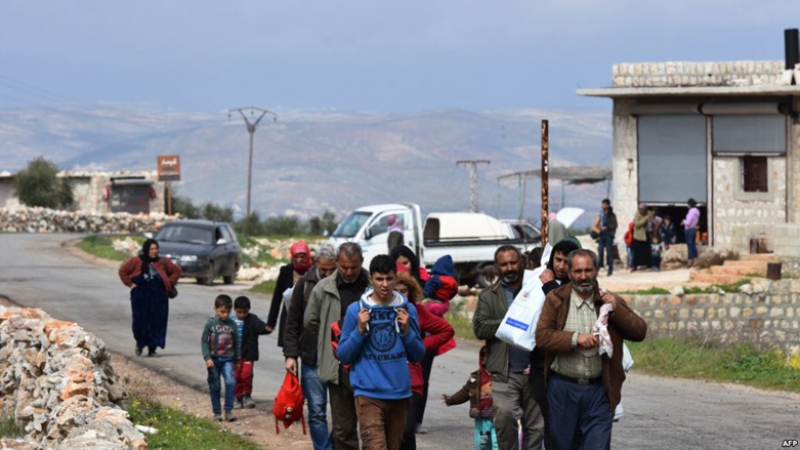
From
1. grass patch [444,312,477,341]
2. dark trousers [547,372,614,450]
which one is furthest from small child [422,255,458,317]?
grass patch [444,312,477,341]

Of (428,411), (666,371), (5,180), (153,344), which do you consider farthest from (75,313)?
(5,180)

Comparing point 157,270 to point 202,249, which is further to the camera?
point 202,249

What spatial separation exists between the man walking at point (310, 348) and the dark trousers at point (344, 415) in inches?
34.0

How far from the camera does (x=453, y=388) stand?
1747cm

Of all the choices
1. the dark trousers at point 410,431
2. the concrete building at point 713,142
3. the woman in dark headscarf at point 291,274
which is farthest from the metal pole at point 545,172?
the dark trousers at point 410,431

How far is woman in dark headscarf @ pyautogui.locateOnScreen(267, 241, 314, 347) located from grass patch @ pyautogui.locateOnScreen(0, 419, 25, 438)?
2.48 m

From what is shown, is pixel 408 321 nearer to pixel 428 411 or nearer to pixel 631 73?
pixel 428 411

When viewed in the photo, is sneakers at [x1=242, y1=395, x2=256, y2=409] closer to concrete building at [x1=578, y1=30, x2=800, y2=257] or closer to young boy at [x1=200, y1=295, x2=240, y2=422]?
young boy at [x1=200, y1=295, x2=240, y2=422]

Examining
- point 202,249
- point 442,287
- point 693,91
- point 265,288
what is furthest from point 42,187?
point 442,287

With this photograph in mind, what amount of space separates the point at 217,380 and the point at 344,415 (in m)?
4.44

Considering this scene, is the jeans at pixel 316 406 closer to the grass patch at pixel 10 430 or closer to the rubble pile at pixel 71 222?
the grass patch at pixel 10 430

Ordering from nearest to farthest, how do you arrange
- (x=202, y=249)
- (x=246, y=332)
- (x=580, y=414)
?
(x=580, y=414) → (x=246, y=332) → (x=202, y=249)

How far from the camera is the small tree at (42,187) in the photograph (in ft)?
266

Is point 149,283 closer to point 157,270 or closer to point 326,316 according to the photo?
point 157,270
